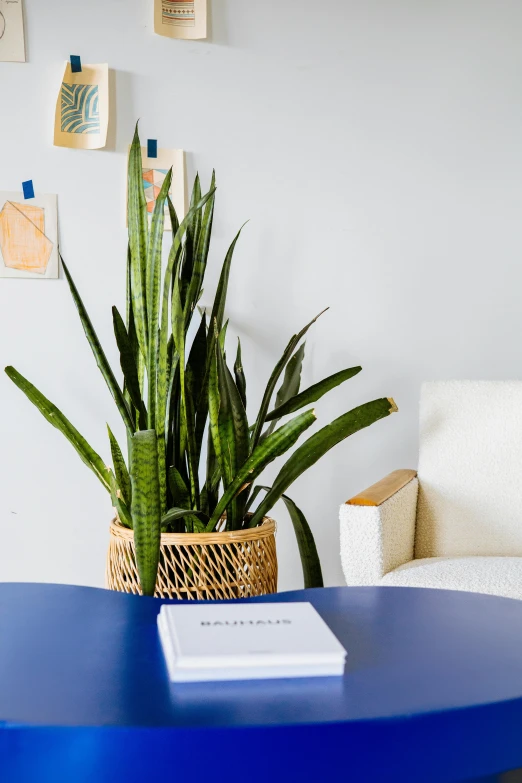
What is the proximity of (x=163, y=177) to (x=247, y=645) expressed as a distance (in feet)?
5.77

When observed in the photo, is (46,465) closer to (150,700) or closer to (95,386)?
(95,386)

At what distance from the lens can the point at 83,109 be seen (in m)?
2.29

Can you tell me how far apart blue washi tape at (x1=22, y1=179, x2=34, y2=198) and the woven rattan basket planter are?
111 cm

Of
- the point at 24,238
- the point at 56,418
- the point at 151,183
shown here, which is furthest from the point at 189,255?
the point at 24,238

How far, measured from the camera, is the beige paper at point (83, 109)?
2.28 meters

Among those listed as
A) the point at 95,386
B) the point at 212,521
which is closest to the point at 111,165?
the point at 95,386

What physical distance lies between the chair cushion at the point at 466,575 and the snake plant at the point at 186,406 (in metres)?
0.21

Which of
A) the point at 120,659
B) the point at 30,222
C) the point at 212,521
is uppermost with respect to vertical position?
the point at 30,222

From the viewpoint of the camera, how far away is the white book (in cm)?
84

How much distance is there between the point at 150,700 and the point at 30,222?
5.93 feet

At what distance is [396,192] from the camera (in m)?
2.44

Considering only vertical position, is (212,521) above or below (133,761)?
below

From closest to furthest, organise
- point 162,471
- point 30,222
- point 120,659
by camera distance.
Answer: point 120,659, point 162,471, point 30,222

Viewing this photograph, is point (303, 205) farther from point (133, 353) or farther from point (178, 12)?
point (133, 353)
